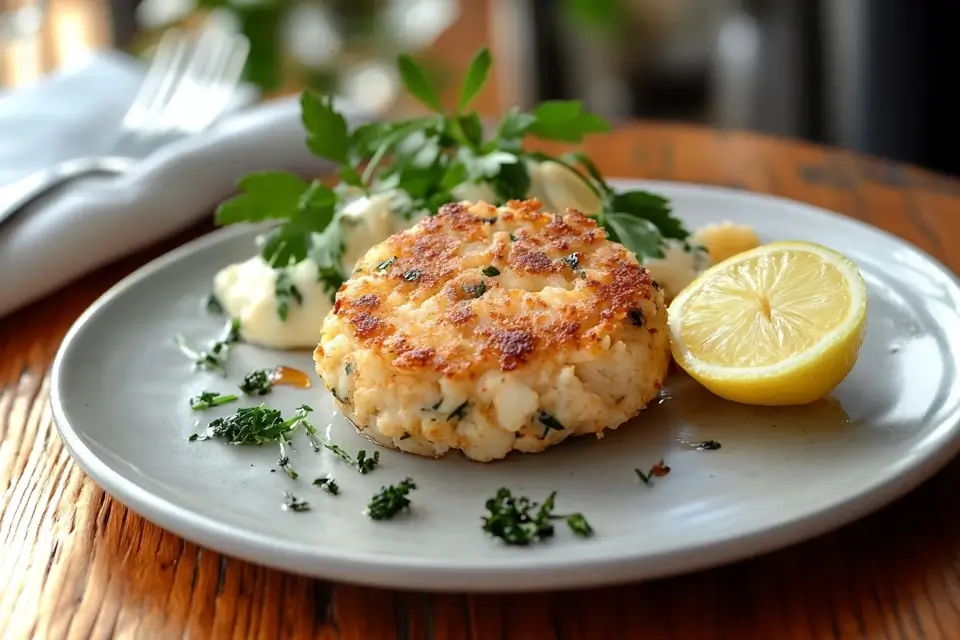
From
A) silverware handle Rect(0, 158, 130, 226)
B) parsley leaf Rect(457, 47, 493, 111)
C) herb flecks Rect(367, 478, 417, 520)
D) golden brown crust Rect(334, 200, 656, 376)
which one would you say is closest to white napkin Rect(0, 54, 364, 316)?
silverware handle Rect(0, 158, 130, 226)

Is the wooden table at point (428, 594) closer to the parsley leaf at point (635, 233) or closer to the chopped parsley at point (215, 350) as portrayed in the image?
the chopped parsley at point (215, 350)

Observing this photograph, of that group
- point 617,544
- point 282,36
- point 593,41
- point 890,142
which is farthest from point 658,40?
point 617,544

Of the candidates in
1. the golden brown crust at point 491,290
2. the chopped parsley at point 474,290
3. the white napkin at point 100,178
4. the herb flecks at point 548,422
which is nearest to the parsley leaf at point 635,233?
the golden brown crust at point 491,290

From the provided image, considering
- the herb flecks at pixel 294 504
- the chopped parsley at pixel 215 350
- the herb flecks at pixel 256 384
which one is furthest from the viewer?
the chopped parsley at pixel 215 350

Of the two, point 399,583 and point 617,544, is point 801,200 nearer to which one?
point 617,544

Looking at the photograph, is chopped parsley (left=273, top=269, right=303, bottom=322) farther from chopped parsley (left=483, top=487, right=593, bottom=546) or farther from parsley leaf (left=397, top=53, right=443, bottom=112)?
chopped parsley (left=483, top=487, right=593, bottom=546)

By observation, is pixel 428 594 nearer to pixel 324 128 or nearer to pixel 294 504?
pixel 294 504
